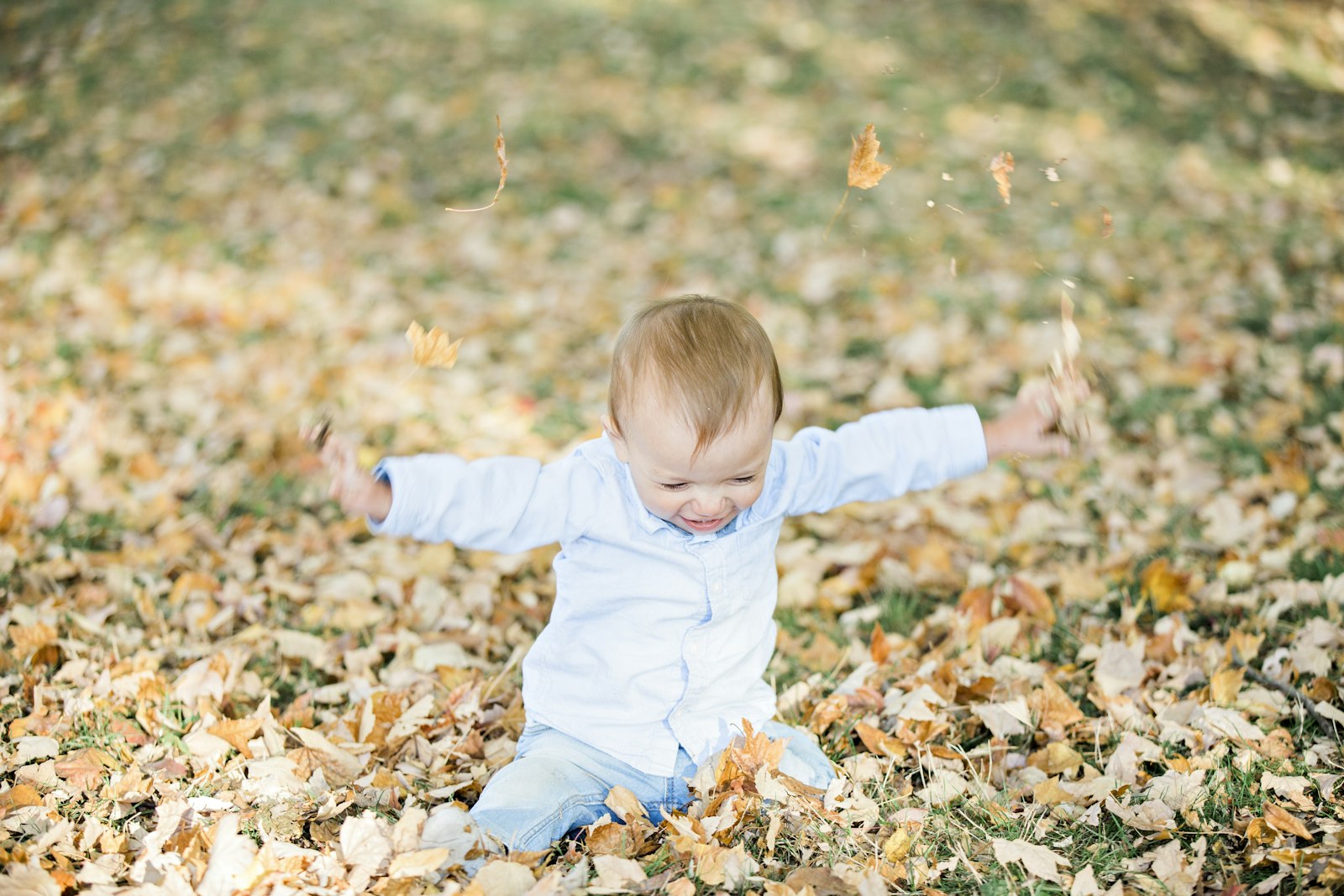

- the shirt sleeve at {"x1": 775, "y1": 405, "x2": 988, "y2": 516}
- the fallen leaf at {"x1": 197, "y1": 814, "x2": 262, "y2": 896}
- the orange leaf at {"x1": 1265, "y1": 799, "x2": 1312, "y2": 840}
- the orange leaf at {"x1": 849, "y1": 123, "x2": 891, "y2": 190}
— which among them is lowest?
the orange leaf at {"x1": 1265, "y1": 799, "x2": 1312, "y2": 840}

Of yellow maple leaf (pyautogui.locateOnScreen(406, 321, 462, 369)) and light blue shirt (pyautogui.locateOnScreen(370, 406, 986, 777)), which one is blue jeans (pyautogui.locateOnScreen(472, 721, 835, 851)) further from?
yellow maple leaf (pyautogui.locateOnScreen(406, 321, 462, 369))

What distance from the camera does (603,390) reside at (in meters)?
5.09

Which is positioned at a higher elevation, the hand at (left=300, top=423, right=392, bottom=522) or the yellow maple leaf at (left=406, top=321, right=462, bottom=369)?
the yellow maple leaf at (left=406, top=321, right=462, bottom=369)

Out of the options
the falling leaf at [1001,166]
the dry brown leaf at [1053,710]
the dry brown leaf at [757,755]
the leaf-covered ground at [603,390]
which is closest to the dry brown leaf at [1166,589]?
the leaf-covered ground at [603,390]

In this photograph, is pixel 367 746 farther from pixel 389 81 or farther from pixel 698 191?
pixel 389 81

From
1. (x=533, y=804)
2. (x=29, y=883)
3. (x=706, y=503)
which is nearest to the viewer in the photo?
(x=29, y=883)

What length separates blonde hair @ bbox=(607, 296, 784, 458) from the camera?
2.21 m

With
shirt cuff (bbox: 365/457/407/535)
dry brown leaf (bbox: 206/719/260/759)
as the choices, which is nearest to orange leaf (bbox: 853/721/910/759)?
shirt cuff (bbox: 365/457/407/535)

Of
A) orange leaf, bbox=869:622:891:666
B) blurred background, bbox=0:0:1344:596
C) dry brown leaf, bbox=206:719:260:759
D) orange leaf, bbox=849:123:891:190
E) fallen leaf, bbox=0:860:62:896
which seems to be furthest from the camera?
blurred background, bbox=0:0:1344:596

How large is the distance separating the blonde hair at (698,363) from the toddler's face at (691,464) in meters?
0.03

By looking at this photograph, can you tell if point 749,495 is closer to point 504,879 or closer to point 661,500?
point 661,500

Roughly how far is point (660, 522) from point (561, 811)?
0.69 m

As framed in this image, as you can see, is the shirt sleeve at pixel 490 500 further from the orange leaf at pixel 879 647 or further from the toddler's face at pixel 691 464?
the orange leaf at pixel 879 647

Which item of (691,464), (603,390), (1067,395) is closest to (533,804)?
(691,464)
